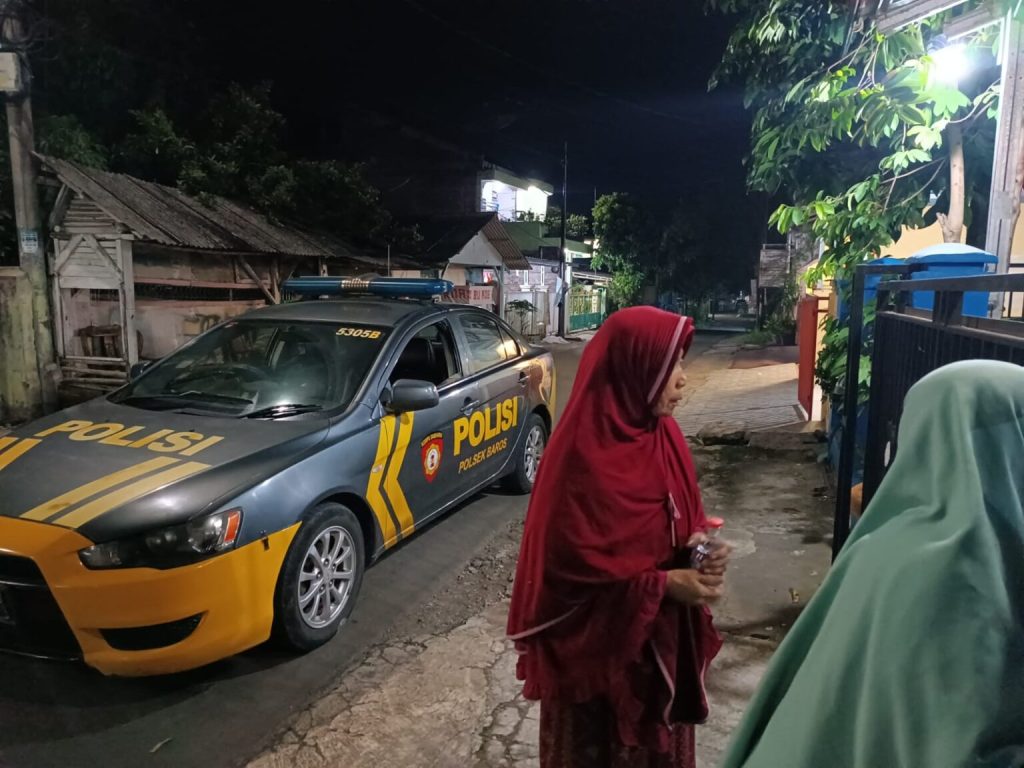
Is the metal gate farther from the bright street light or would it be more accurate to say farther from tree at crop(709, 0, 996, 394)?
the bright street light

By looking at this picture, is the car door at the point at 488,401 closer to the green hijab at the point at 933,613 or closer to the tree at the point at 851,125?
the tree at the point at 851,125

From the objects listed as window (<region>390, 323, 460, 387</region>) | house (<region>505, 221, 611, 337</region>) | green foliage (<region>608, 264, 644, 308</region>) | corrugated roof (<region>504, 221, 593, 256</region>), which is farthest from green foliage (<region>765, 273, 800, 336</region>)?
window (<region>390, 323, 460, 387</region>)

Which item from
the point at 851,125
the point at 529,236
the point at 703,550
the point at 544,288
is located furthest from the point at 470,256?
the point at 703,550

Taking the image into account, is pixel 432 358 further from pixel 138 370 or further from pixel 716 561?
pixel 716 561

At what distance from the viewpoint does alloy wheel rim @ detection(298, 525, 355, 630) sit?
3328 mm

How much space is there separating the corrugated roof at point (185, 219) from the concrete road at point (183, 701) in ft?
22.7

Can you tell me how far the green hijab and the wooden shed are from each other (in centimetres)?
939

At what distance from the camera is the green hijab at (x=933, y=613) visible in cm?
86

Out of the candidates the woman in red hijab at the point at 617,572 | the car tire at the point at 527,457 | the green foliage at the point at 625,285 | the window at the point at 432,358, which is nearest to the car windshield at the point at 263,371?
the window at the point at 432,358

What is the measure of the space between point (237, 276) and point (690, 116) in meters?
16.3

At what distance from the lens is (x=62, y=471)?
312 centimetres

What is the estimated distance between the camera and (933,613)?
0.89 metres

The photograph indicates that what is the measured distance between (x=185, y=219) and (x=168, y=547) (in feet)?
28.4

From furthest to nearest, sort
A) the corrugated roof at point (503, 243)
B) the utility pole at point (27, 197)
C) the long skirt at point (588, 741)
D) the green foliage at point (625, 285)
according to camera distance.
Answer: the green foliage at point (625, 285)
the corrugated roof at point (503, 243)
the utility pole at point (27, 197)
the long skirt at point (588, 741)
